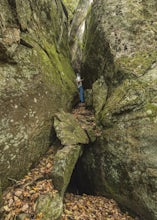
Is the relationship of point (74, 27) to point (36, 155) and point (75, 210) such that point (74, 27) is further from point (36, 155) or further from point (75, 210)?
point (75, 210)

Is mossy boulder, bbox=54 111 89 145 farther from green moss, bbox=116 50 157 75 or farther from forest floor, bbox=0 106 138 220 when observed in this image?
green moss, bbox=116 50 157 75

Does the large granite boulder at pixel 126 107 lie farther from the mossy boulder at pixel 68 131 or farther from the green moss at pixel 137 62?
the mossy boulder at pixel 68 131

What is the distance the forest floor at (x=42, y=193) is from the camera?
4.41 metres

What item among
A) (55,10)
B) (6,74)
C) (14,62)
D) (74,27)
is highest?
(74,27)

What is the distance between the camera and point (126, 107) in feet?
20.1

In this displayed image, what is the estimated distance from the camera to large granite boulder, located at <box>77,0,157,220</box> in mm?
5418

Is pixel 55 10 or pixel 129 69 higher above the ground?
pixel 55 10

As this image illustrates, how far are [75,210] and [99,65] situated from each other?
18.2 feet

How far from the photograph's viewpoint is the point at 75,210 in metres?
5.29

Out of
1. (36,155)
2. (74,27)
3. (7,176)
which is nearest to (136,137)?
(36,155)

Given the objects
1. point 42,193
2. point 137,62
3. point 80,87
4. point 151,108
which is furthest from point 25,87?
point 80,87

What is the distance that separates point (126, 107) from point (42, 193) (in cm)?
338

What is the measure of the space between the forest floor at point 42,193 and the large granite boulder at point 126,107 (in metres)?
0.39

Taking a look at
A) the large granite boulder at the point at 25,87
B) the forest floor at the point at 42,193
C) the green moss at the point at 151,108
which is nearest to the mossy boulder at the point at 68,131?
the large granite boulder at the point at 25,87
